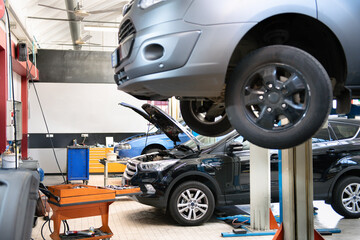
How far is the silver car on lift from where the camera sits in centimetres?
193

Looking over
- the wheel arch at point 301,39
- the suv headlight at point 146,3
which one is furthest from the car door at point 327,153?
the suv headlight at point 146,3

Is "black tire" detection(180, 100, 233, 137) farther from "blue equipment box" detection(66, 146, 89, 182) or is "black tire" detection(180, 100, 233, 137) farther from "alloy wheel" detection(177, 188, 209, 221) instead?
"blue equipment box" detection(66, 146, 89, 182)

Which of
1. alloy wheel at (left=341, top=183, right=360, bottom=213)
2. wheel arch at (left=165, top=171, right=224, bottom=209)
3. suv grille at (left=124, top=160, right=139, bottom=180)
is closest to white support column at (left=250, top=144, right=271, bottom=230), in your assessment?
wheel arch at (left=165, top=171, right=224, bottom=209)

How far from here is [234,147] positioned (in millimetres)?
5555

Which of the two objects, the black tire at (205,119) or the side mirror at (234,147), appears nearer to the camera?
the black tire at (205,119)

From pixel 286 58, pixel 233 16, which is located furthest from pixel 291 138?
pixel 233 16

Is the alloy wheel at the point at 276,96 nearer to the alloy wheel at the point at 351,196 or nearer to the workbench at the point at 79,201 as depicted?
the workbench at the point at 79,201

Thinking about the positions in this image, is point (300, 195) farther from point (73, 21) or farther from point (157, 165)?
point (73, 21)

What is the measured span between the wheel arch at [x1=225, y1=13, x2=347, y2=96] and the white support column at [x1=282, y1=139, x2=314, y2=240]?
139 cm

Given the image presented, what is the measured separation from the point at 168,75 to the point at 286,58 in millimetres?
637

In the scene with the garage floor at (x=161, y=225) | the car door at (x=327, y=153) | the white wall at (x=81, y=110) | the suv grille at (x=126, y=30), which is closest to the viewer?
the suv grille at (x=126, y=30)

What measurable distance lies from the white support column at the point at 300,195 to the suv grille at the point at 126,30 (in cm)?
213

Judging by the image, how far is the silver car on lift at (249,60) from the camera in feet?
6.34

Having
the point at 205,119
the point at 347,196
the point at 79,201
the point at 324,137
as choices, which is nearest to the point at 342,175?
the point at 347,196
